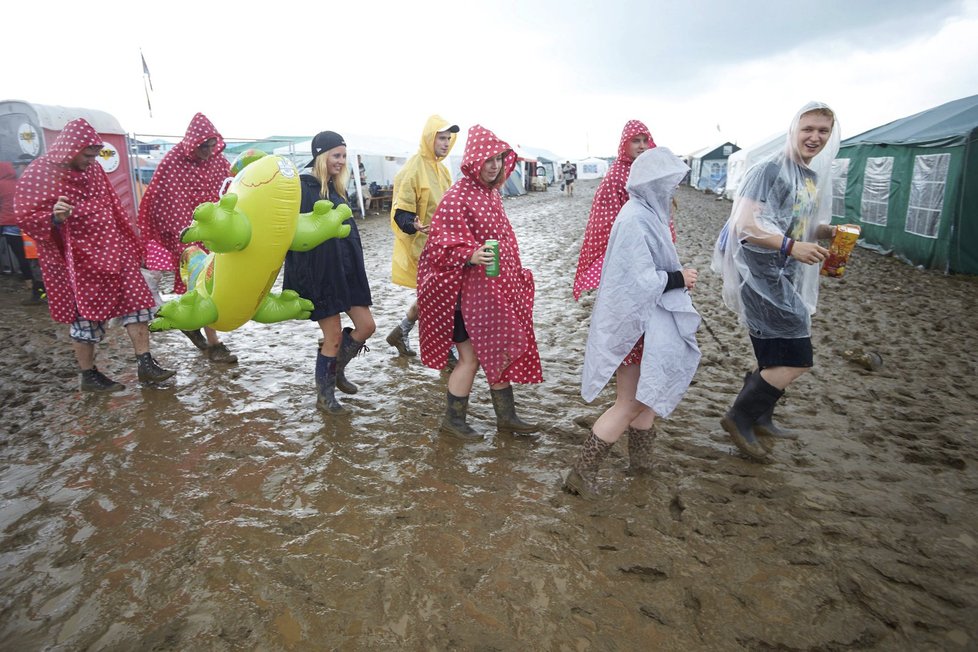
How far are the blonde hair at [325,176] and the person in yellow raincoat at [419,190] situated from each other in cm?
56

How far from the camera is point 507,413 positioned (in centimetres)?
336

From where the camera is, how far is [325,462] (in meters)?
3.05

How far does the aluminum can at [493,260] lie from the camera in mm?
2744

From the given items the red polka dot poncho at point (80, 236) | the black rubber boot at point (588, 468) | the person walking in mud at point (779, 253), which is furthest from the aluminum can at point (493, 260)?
the red polka dot poncho at point (80, 236)

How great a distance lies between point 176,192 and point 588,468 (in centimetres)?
378

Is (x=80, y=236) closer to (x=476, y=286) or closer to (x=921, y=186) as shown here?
(x=476, y=286)

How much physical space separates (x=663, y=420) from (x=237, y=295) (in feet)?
8.57

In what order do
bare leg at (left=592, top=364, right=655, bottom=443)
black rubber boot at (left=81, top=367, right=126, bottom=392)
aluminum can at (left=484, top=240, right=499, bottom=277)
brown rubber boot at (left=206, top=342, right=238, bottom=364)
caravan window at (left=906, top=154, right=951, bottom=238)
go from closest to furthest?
bare leg at (left=592, top=364, right=655, bottom=443), aluminum can at (left=484, top=240, right=499, bottom=277), black rubber boot at (left=81, top=367, right=126, bottom=392), brown rubber boot at (left=206, top=342, right=238, bottom=364), caravan window at (left=906, top=154, right=951, bottom=238)

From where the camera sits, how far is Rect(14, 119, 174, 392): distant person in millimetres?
3592

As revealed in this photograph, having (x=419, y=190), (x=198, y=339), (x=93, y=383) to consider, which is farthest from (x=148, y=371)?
(x=419, y=190)

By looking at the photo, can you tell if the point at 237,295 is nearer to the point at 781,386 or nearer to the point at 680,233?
the point at 781,386

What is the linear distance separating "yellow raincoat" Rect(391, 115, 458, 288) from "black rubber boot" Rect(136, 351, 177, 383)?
1.93 meters

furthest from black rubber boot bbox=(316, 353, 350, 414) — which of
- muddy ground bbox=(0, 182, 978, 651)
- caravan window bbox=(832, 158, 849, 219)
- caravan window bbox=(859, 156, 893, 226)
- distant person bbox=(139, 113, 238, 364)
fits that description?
caravan window bbox=(832, 158, 849, 219)

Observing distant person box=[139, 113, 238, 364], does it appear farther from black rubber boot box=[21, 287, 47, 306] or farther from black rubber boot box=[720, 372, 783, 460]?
black rubber boot box=[720, 372, 783, 460]
